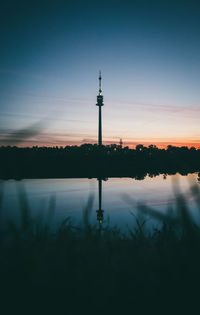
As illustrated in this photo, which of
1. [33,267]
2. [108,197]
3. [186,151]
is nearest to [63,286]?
[33,267]

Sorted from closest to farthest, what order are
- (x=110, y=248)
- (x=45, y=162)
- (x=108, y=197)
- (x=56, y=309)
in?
1. (x=56, y=309)
2. (x=110, y=248)
3. (x=108, y=197)
4. (x=45, y=162)

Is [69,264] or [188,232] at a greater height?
[188,232]

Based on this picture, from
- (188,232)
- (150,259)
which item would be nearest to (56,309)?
(150,259)

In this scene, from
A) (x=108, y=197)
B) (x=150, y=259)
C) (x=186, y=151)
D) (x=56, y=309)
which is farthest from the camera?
(x=186, y=151)

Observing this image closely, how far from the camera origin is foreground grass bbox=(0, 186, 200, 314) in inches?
58.0

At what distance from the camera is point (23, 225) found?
5.58 ft

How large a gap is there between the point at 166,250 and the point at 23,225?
126 centimetres

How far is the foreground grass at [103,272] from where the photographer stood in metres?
1.47

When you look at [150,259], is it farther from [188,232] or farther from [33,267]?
[33,267]

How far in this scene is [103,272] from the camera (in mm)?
1618

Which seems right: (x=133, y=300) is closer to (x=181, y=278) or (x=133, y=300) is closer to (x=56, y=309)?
(x=181, y=278)

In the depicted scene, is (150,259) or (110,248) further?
(110,248)

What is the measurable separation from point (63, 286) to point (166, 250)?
3.04 ft

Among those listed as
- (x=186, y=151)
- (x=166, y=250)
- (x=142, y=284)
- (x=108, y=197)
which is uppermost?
(x=186, y=151)
